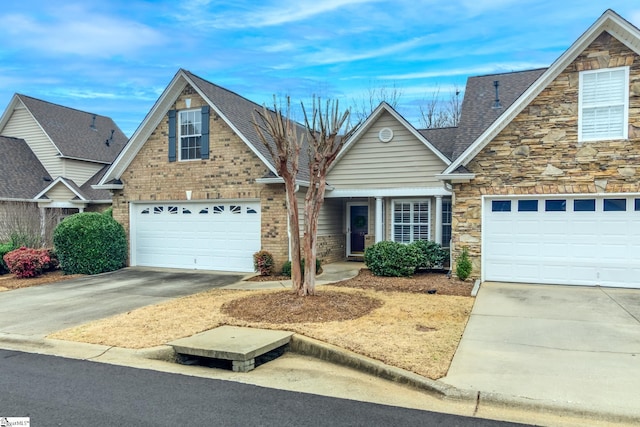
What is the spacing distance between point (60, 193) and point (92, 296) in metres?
12.9

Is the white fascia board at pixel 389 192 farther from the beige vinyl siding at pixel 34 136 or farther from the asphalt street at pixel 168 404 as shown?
the beige vinyl siding at pixel 34 136

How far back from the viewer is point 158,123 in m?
16.7

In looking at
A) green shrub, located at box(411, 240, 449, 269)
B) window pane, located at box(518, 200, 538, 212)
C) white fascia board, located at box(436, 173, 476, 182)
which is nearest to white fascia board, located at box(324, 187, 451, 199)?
green shrub, located at box(411, 240, 449, 269)

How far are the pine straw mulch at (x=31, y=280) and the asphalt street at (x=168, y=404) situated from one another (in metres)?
8.80

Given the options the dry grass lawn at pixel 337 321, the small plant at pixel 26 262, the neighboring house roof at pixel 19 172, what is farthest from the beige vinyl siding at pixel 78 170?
the dry grass lawn at pixel 337 321

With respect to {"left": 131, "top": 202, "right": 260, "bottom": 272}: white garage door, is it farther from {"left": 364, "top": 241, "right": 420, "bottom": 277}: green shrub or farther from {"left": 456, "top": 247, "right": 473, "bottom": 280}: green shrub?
{"left": 456, "top": 247, "right": 473, "bottom": 280}: green shrub

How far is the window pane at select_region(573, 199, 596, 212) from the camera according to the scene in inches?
471

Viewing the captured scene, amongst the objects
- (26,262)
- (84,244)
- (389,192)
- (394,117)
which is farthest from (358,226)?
(26,262)

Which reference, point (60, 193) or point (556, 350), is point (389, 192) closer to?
point (556, 350)

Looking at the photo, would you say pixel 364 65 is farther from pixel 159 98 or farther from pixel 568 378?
pixel 568 378

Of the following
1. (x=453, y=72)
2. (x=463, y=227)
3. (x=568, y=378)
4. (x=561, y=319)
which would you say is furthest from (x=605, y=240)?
(x=453, y=72)

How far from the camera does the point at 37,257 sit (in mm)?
15516

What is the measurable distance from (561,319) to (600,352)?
6.79 feet

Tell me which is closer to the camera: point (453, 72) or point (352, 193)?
point (352, 193)
